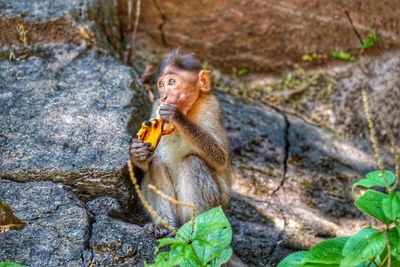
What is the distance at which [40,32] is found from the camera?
7.80 meters

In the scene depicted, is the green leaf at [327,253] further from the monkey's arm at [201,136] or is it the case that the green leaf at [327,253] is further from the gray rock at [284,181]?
the gray rock at [284,181]

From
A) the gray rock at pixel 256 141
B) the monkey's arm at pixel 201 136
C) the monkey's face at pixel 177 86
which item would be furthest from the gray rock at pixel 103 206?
the gray rock at pixel 256 141

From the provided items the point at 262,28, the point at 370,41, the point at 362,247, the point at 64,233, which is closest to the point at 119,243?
the point at 64,233

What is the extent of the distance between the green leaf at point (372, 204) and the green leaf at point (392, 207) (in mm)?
211

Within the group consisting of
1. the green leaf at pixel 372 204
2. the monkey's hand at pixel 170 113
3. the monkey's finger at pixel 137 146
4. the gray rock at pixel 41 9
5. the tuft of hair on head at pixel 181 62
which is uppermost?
the green leaf at pixel 372 204

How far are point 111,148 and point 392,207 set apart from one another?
2.89m

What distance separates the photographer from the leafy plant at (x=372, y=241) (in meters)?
4.64

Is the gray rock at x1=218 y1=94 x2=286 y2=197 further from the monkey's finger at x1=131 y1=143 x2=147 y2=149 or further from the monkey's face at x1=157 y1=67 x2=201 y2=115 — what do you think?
the monkey's finger at x1=131 y1=143 x2=147 y2=149

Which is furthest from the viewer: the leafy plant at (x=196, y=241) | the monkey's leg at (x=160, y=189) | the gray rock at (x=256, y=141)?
the gray rock at (x=256, y=141)

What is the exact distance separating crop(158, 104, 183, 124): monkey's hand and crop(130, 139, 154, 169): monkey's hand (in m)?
0.31

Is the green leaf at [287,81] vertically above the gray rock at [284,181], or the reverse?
the green leaf at [287,81]

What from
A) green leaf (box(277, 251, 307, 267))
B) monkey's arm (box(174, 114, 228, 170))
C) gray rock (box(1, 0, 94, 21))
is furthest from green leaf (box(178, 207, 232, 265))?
gray rock (box(1, 0, 94, 21))

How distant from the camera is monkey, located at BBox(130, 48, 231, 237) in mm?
6258

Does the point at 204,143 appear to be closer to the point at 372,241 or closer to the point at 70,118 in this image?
the point at 70,118
